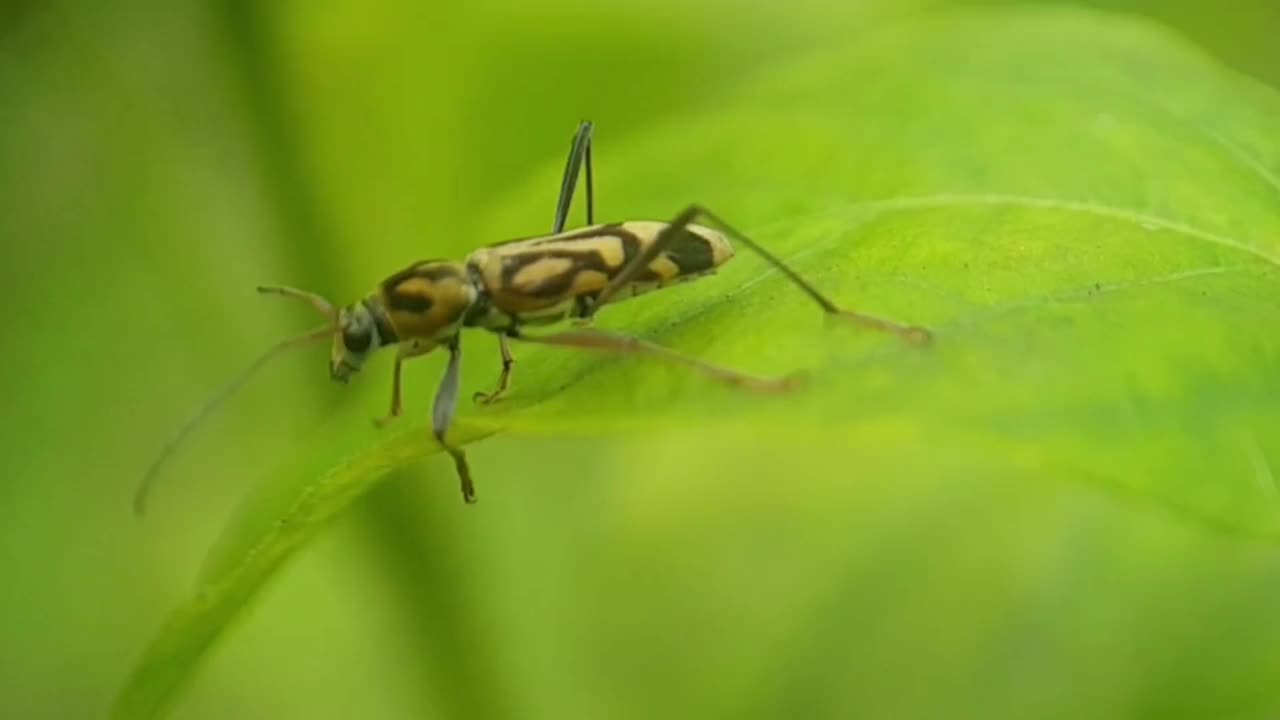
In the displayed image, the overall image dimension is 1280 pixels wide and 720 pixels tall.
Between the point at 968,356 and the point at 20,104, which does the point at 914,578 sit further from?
the point at 20,104

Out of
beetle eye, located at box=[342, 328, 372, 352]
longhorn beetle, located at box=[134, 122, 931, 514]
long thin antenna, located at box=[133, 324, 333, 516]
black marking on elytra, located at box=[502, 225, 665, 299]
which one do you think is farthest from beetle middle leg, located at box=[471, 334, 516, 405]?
long thin antenna, located at box=[133, 324, 333, 516]

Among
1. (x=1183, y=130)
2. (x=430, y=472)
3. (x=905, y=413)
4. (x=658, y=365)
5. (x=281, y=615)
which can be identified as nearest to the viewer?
(x=905, y=413)

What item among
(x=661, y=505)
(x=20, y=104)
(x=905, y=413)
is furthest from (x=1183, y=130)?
(x=20, y=104)

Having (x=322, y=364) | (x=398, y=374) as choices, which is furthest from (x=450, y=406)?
(x=322, y=364)

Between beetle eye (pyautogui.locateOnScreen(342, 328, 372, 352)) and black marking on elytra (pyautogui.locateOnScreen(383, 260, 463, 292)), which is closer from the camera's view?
black marking on elytra (pyautogui.locateOnScreen(383, 260, 463, 292))

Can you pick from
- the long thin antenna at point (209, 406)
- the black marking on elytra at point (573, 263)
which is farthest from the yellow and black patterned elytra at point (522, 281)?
the long thin antenna at point (209, 406)

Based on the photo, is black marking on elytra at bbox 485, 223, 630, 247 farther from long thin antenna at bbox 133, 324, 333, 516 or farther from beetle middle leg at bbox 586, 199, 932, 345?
long thin antenna at bbox 133, 324, 333, 516
